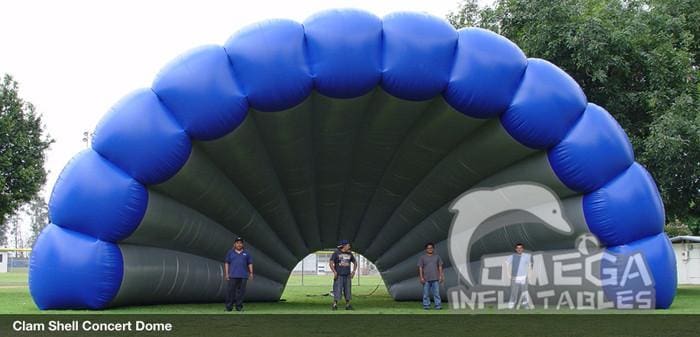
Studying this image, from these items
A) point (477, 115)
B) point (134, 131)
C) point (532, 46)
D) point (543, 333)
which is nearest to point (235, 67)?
point (134, 131)

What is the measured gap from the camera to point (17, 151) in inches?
682

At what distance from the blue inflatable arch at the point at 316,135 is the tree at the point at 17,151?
7835mm

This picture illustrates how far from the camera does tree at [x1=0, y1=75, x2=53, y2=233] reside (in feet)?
55.1

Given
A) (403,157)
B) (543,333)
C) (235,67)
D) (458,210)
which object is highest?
(235,67)

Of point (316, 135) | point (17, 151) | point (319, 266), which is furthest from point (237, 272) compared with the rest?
point (319, 266)

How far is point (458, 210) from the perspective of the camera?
11.4m

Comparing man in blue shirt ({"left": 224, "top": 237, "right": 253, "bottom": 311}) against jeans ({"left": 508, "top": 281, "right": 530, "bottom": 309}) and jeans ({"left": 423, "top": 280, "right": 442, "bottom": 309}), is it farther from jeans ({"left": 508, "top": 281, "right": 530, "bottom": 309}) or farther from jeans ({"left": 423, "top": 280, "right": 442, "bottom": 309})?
jeans ({"left": 508, "top": 281, "right": 530, "bottom": 309})

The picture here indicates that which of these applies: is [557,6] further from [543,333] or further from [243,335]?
[243,335]

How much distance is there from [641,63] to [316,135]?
7988 millimetres

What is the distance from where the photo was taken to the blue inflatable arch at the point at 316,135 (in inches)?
359

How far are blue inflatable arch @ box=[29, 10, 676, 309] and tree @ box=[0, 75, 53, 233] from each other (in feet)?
25.7

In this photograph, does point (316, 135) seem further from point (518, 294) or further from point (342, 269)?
point (518, 294)

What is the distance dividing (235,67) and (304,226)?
500 cm

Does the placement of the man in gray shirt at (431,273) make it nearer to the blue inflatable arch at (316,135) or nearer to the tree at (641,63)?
the blue inflatable arch at (316,135)
